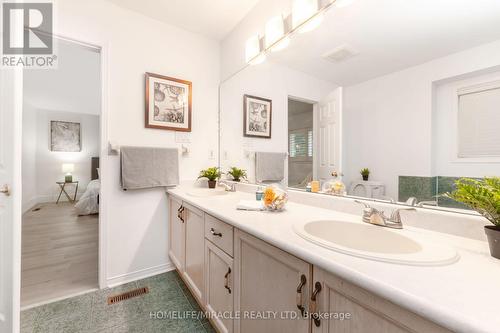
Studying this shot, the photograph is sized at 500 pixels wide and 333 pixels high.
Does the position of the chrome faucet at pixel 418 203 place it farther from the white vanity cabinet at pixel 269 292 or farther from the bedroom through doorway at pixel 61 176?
the bedroom through doorway at pixel 61 176

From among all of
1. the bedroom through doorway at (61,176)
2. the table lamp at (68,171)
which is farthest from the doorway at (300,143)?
the table lamp at (68,171)

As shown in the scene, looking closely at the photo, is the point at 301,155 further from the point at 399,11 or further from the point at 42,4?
the point at 42,4

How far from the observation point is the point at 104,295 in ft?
5.49

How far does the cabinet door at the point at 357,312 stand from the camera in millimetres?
460

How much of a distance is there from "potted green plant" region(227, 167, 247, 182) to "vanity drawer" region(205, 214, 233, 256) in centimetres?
83

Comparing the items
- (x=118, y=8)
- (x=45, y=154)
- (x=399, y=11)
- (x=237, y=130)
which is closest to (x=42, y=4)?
(x=118, y=8)

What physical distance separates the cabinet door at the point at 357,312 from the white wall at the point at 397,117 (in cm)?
63

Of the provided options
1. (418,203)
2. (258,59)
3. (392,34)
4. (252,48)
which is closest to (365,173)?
(418,203)

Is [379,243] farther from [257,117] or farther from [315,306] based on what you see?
[257,117]

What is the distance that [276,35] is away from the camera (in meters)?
1.59

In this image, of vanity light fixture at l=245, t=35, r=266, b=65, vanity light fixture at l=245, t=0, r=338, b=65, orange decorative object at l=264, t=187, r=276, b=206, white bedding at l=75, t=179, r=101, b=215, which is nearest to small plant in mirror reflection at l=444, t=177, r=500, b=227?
orange decorative object at l=264, t=187, r=276, b=206

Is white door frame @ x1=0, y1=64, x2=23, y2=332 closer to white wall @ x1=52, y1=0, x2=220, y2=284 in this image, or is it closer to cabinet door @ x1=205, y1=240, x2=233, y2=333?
white wall @ x1=52, y1=0, x2=220, y2=284

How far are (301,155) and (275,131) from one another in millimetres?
366

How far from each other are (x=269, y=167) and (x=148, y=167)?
106 cm
